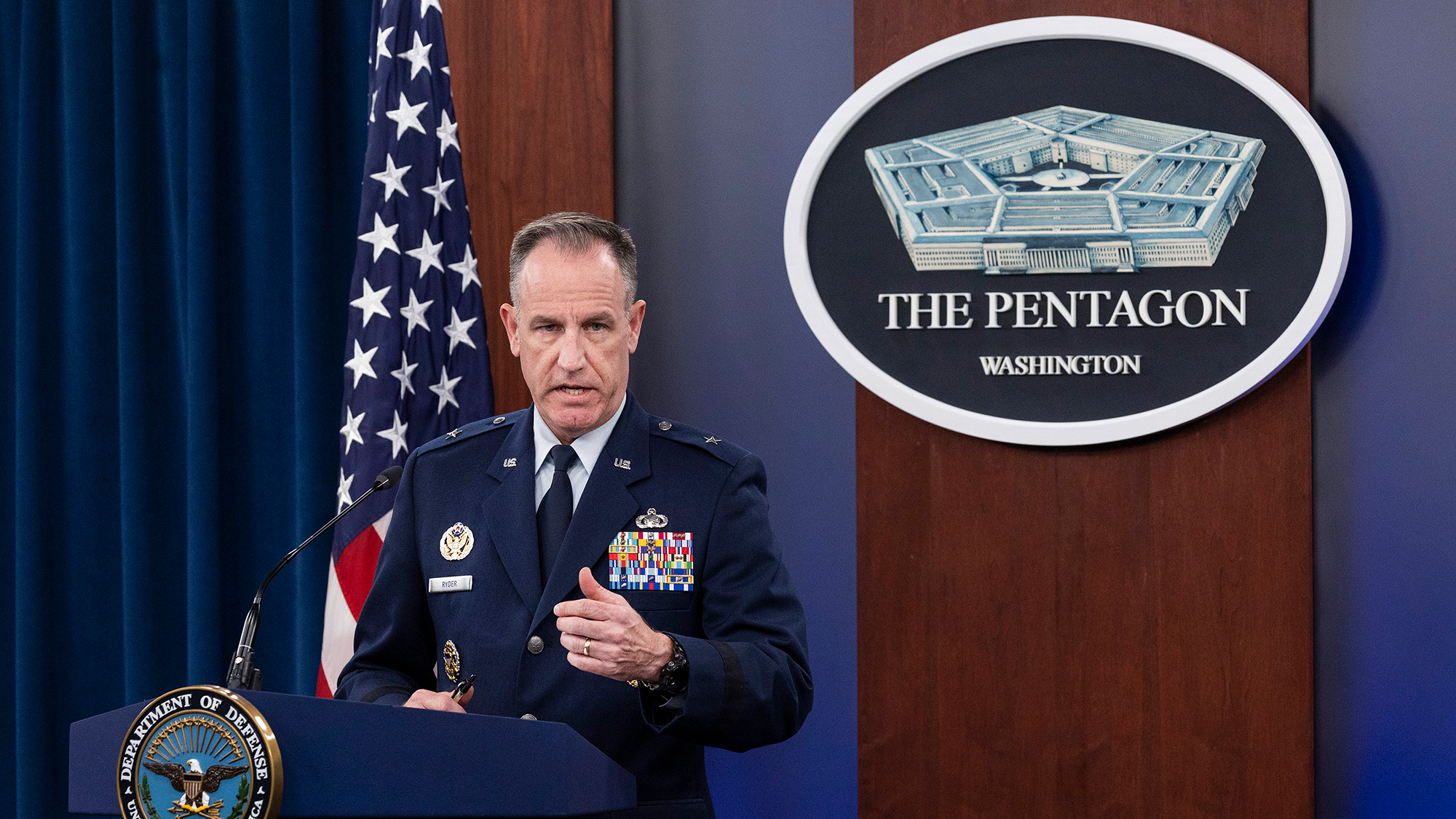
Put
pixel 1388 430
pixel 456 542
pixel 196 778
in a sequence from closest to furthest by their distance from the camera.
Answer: pixel 196 778
pixel 456 542
pixel 1388 430

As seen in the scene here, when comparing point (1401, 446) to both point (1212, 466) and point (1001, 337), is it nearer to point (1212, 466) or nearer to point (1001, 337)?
point (1212, 466)

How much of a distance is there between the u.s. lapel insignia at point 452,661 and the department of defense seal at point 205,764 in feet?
1.63

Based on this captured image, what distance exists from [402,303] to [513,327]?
0.87m

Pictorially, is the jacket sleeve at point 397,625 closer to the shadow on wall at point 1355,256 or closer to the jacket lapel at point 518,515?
the jacket lapel at point 518,515

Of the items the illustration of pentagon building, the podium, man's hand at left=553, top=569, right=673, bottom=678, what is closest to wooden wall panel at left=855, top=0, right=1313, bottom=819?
the illustration of pentagon building

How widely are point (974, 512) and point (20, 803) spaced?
7.70 feet

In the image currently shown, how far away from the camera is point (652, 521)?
61.3 inches

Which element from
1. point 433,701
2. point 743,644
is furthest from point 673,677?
point 433,701

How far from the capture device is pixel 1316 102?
2225 millimetres

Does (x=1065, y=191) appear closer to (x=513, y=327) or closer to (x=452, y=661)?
(x=513, y=327)

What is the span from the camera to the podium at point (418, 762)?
3.37ft

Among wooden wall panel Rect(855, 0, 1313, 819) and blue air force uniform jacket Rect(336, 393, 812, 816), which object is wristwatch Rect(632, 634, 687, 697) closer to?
blue air force uniform jacket Rect(336, 393, 812, 816)

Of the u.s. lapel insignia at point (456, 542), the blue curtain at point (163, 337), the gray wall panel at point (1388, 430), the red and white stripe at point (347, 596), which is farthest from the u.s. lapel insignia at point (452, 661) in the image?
the gray wall panel at point (1388, 430)

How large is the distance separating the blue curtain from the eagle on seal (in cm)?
169
